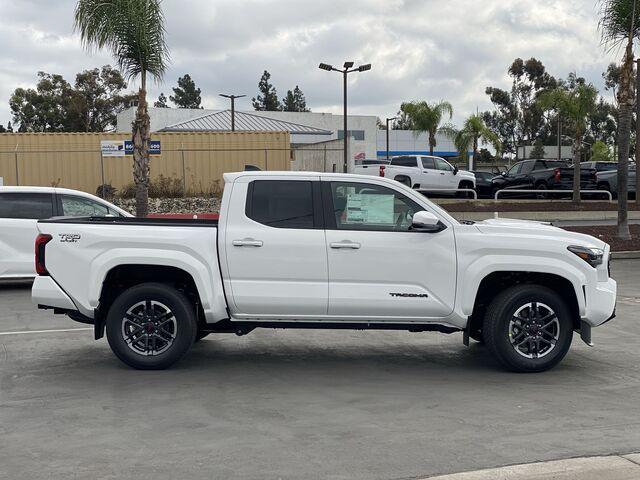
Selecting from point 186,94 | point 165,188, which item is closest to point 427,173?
point 165,188

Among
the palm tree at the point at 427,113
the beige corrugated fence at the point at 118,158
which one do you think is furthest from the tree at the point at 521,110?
the beige corrugated fence at the point at 118,158

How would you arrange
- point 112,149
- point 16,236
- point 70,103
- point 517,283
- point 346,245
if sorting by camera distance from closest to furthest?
point 346,245 → point 517,283 → point 16,236 → point 112,149 → point 70,103

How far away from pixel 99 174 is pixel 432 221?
2832 cm

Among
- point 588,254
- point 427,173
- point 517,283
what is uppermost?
point 427,173

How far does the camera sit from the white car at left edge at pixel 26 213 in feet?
43.3

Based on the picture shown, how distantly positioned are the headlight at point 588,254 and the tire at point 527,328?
0.43 metres

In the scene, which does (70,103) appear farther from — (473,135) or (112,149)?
(112,149)

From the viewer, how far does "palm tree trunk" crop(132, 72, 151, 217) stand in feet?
Result: 71.8

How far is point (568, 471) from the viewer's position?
5000mm

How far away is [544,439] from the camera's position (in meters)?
5.68

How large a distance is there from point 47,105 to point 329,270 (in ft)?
234

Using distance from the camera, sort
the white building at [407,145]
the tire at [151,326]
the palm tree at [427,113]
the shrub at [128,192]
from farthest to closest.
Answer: the white building at [407,145], the palm tree at [427,113], the shrub at [128,192], the tire at [151,326]

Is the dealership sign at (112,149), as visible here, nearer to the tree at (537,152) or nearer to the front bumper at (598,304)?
the front bumper at (598,304)

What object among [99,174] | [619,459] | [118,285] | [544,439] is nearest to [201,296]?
[118,285]
